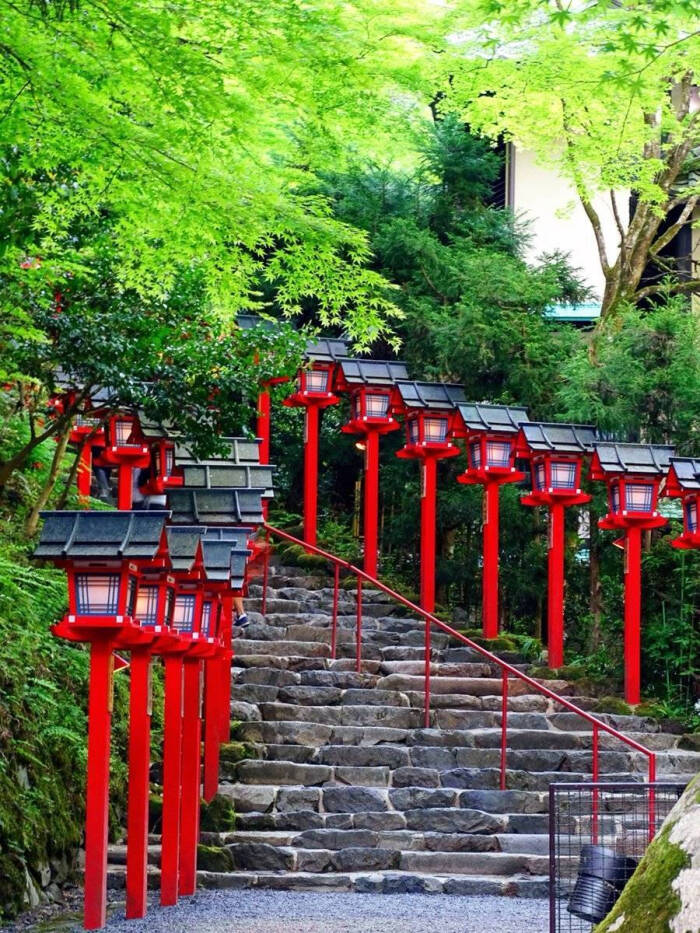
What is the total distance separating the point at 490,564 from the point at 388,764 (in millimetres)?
4426

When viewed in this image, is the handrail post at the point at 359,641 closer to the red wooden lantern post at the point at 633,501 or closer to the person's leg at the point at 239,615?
the person's leg at the point at 239,615

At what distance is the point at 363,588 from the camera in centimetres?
1764

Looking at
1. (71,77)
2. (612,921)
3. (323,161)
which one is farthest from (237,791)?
(612,921)

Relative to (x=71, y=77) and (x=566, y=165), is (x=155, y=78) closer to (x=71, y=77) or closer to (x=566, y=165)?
(x=71, y=77)

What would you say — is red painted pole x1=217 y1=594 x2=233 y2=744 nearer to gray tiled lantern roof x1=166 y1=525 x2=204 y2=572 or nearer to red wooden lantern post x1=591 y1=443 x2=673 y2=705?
gray tiled lantern roof x1=166 y1=525 x2=204 y2=572

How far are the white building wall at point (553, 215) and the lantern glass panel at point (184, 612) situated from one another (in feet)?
43.9

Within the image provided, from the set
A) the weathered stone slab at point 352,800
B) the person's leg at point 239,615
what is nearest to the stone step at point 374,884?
the weathered stone slab at point 352,800

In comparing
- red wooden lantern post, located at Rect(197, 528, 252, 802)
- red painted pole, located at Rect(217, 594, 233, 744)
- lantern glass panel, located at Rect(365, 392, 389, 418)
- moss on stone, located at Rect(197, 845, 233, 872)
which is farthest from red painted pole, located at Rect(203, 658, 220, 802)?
lantern glass panel, located at Rect(365, 392, 389, 418)

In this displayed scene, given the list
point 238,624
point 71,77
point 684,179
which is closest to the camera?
point 71,77

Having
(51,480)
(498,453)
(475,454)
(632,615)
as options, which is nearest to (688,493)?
(632,615)

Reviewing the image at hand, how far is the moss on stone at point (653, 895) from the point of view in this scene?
3.84 m

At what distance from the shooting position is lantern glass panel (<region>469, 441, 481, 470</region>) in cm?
1703

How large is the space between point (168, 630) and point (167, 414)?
114 inches

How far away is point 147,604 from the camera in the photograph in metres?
9.22
